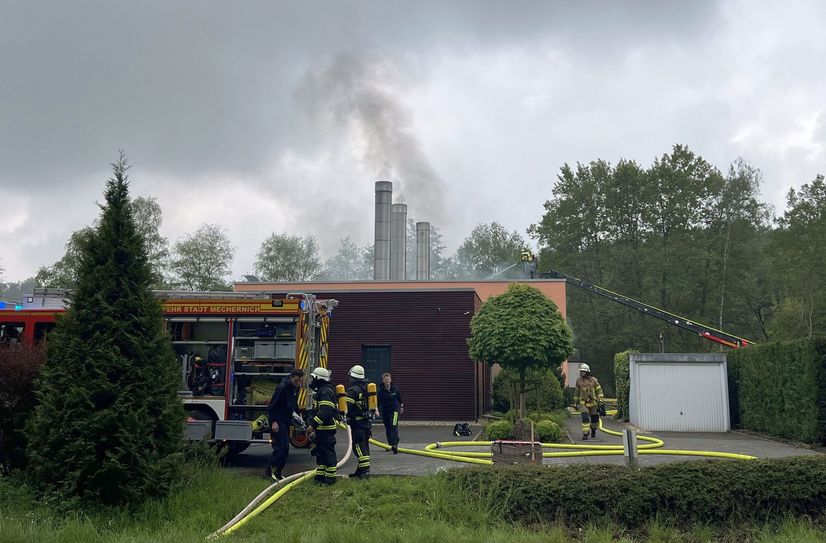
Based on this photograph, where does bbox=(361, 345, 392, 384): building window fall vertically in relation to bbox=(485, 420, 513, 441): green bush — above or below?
above

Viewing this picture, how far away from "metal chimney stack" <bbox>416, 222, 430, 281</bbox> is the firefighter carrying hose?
2778 centimetres

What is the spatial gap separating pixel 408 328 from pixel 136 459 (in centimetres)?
1433

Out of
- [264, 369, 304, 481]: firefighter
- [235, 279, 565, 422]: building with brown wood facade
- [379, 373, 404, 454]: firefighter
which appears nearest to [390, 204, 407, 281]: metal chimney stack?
[235, 279, 565, 422]: building with brown wood facade

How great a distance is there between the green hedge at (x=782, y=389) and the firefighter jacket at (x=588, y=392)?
4.21 metres

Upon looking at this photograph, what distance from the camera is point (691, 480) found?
7.53 m

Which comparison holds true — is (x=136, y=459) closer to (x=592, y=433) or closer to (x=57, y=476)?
(x=57, y=476)

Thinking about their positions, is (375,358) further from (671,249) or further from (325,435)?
(671,249)

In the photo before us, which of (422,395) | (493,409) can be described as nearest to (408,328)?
(422,395)

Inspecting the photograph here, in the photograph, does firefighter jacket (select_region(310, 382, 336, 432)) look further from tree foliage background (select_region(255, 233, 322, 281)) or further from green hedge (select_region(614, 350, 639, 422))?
tree foliage background (select_region(255, 233, 322, 281))

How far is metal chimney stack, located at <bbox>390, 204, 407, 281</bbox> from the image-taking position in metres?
31.5

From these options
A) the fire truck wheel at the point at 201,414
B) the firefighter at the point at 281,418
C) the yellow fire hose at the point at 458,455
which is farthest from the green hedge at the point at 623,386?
the firefighter at the point at 281,418

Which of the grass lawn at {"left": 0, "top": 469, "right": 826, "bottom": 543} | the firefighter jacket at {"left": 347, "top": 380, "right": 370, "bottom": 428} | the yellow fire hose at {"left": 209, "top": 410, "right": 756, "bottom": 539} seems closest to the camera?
the grass lawn at {"left": 0, "top": 469, "right": 826, "bottom": 543}

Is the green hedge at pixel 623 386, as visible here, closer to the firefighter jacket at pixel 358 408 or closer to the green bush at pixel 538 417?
the green bush at pixel 538 417

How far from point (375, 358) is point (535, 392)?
16.8 feet
